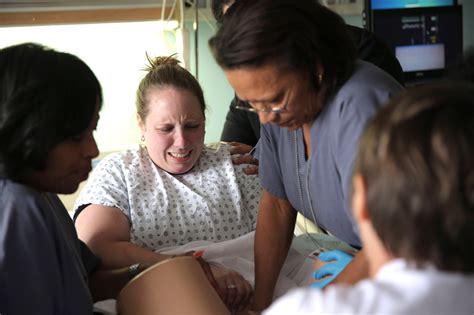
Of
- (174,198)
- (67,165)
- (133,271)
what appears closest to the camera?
(67,165)

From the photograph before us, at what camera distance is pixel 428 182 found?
0.80 metres

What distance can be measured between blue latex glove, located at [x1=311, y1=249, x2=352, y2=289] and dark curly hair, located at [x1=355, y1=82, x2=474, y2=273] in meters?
0.68

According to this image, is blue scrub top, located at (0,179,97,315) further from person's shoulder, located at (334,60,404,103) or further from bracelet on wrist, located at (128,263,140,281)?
person's shoulder, located at (334,60,404,103)

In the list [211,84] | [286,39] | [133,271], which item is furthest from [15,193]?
[211,84]

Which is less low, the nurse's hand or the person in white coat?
the person in white coat

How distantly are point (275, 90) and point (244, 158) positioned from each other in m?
0.91

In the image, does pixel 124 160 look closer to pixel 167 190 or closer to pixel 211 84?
pixel 167 190

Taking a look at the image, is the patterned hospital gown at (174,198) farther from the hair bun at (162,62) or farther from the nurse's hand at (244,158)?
the hair bun at (162,62)

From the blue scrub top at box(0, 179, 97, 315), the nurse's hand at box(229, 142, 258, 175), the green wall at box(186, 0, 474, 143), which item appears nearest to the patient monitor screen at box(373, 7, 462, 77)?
the green wall at box(186, 0, 474, 143)

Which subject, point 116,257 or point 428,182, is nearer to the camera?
point 428,182

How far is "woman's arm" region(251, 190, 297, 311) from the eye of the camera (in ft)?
6.01

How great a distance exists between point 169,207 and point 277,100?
0.80 meters

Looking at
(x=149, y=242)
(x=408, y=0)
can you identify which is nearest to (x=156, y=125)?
(x=149, y=242)

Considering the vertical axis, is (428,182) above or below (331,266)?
above
